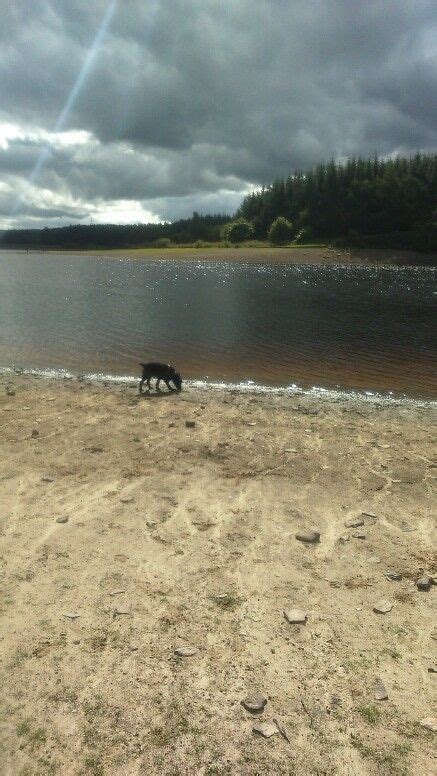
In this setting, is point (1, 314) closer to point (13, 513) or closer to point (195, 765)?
point (13, 513)

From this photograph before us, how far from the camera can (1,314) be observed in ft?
116

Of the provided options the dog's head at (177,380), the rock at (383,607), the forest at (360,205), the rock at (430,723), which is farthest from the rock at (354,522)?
the forest at (360,205)

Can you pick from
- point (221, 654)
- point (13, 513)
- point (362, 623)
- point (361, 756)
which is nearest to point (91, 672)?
point (221, 654)

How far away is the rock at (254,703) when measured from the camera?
4.36 m

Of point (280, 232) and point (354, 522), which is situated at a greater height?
point (280, 232)

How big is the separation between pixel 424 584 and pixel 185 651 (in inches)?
122

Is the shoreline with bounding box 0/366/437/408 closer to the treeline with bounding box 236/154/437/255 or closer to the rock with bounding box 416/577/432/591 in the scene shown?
the rock with bounding box 416/577/432/591

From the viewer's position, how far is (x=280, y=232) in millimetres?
158500

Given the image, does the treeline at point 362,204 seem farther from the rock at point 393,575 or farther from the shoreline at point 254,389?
the rock at point 393,575

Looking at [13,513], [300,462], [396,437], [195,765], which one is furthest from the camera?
[396,437]

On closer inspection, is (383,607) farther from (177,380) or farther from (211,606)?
(177,380)

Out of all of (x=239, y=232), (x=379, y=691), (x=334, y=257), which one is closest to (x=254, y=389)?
(x=379, y=691)

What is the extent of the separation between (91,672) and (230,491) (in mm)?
4214

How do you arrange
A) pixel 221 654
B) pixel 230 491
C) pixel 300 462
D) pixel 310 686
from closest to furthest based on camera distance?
pixel 310 686
pixel 221 654
pixel 230 491
pixel 300 462
